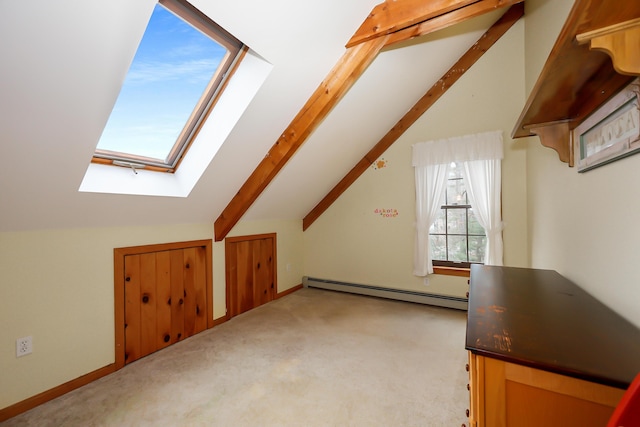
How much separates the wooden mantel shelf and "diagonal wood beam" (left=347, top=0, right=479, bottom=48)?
0.82 m

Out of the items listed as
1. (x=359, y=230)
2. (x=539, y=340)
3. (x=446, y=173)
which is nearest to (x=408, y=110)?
(x=446, y=173)

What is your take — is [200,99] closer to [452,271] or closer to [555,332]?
[555,332]

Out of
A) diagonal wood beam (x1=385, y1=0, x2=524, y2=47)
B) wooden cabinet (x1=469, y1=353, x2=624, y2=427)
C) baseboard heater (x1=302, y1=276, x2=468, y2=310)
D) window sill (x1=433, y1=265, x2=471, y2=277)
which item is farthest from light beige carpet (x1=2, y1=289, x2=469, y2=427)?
diagonal wood beam (x1=385, y1=0, x2=524, y2=47)

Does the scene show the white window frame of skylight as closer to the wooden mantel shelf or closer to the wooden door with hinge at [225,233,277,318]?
the wooden door with hinge at [225,233,277,318]

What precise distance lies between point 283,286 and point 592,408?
349 centimetres

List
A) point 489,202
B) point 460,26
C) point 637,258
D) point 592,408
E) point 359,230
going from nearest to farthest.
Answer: point 592,408 < point 637,258 < point 460,26 < point 489,202 < point 359,230

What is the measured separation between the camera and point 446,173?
3.22 meters

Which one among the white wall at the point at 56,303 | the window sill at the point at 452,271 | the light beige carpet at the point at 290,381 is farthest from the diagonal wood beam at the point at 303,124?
the window sill at the point at 452,271

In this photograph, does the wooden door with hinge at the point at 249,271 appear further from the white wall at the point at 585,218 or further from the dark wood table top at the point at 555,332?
the white wall at the point at 585,218

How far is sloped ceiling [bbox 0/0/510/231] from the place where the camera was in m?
1.09

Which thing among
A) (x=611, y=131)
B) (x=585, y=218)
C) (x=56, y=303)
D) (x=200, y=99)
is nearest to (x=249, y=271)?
(x=56, y=303)

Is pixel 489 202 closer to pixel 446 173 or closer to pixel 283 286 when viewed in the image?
pixel 446 173

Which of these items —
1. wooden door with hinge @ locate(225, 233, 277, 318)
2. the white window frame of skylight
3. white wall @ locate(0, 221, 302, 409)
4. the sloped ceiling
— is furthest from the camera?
wooden door with hinge @ locate(225, 233, 277, 318)

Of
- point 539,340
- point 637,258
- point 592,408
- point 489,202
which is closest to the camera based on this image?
point 592,408
